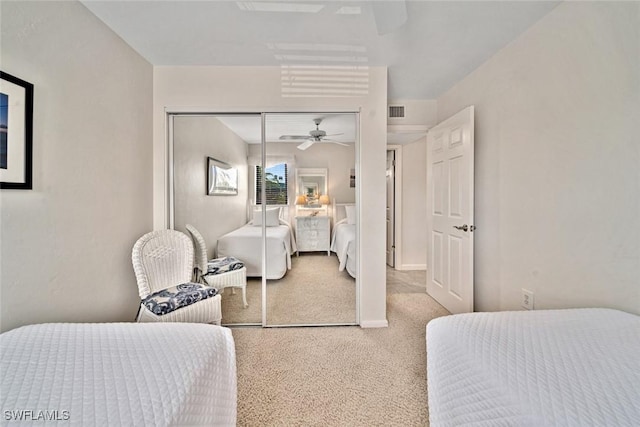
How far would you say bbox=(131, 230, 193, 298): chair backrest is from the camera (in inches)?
78.2

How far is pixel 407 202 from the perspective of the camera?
4.48 m

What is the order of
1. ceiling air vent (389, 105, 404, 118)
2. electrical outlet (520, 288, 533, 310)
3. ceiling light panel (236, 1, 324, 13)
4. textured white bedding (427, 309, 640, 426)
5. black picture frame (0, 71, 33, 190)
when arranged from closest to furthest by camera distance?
1. textured white bedding (427, 309, 640, 426)
2. black picture frame (0, 71, 33, 190)
3. ceiling light panel (236, 1, 324, 13)
4. electrical outlet (520, 288, 533, 310)
5. ceiling air vent (389, 105, 404, 118)

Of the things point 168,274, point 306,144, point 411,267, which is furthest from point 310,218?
point 411,267

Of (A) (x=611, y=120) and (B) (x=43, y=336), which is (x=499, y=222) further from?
(B) (x=43, y=336)

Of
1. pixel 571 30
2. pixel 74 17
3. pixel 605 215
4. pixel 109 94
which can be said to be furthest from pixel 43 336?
pixel 571 30

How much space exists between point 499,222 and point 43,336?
9.70 feet

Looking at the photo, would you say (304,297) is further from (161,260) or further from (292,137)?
(292,137)

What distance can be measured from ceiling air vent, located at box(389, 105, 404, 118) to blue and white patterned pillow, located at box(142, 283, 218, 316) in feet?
9.33

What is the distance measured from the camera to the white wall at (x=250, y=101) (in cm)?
247

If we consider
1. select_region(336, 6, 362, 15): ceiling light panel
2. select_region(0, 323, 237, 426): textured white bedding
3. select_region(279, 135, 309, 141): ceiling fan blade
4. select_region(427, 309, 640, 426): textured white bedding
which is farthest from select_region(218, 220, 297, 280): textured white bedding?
select_region(336, 6, 362, 15): ceiling light panel

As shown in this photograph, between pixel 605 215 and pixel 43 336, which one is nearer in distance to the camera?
pixel 43 336

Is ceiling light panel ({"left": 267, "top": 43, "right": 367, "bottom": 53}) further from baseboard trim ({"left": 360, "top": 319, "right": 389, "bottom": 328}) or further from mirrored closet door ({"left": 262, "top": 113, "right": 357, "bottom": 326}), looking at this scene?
baseboard trim ({"left": 360, "top": 319, "right": 389, "bottom": 328})

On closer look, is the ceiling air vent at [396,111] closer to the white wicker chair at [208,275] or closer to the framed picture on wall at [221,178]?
the framed picture on wall at [221,178]

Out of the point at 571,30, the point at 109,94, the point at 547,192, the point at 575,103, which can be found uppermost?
the point at 571,30
